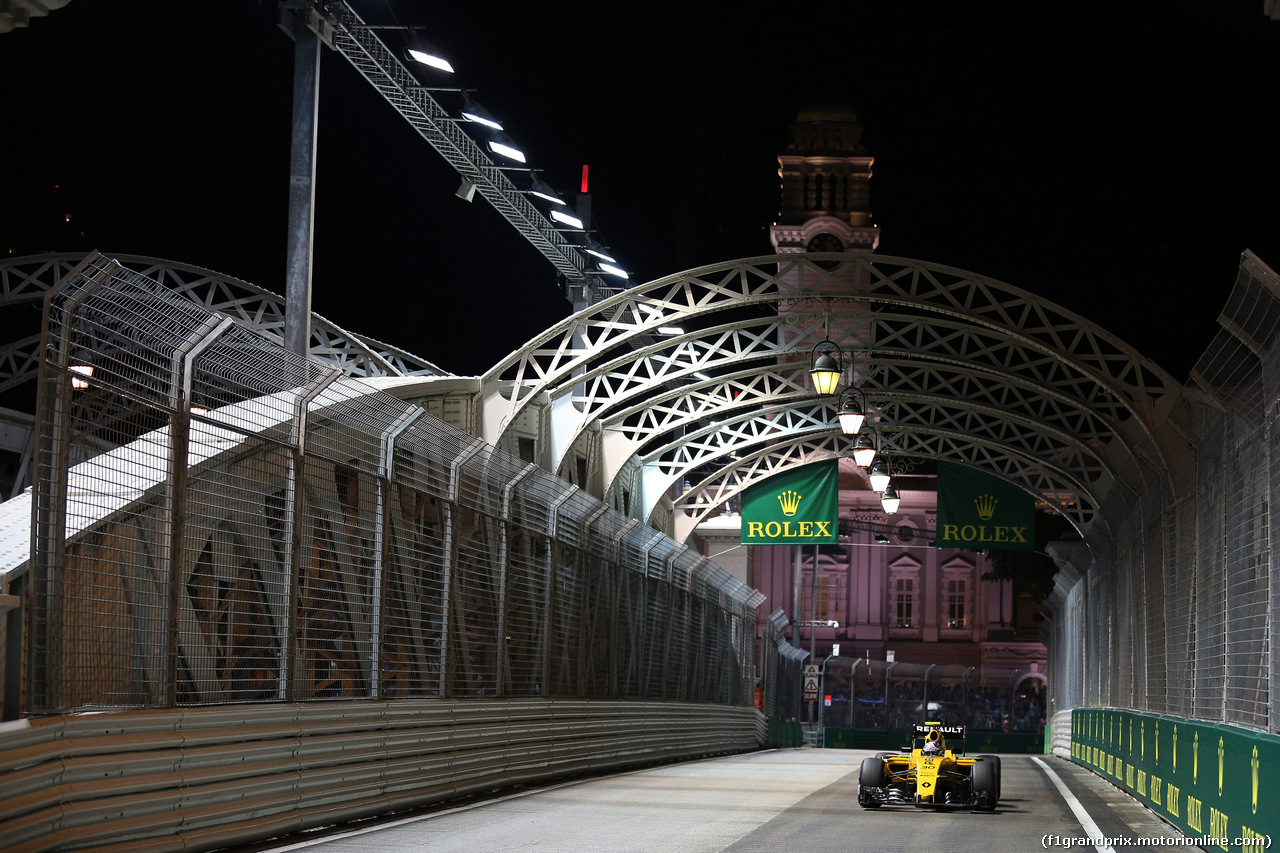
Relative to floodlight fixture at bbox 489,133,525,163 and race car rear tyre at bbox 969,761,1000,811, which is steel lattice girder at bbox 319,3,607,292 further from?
race car rear tyre at bbox 969,761,1000,811

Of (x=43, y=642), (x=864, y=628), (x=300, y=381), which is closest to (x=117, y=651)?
(x=43, y=642)

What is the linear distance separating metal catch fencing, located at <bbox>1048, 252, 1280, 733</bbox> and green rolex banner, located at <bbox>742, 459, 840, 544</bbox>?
15.9 m

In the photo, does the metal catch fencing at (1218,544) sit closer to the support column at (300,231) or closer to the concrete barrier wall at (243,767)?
the concrete barrier wall at (243,767)

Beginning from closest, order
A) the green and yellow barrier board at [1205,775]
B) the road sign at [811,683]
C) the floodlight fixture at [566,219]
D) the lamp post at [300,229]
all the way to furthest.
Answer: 1. the green and yellow barrier board at [1205,775]
2. the lamp post at [300,229]
3. the floodlight fixture at [566,219]
4. the road sign at [811,683]

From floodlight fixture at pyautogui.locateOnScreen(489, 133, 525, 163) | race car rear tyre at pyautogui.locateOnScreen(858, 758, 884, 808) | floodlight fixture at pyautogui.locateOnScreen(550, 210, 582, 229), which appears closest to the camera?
race car rear tyre at pyautogui.locateOnScreen(858, 758, 884, 808)

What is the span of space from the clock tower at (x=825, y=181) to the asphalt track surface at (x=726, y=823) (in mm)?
58397

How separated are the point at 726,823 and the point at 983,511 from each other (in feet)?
78.9

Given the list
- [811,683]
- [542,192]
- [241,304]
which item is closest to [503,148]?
[542,192]

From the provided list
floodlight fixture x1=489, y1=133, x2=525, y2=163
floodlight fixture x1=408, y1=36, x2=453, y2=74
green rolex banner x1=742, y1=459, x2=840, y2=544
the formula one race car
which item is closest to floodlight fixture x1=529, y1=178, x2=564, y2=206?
floodlight fixture x1=489, y1=133, x2=525, y2=163

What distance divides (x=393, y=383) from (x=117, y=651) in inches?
593

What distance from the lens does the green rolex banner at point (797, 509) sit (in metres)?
35.8

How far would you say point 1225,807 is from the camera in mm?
9914

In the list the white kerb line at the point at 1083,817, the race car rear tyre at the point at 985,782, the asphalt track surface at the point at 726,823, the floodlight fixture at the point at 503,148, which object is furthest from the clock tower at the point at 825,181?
the race car rear tyre at the point at 985,782

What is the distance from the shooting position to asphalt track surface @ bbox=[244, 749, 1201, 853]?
10.1 meters
